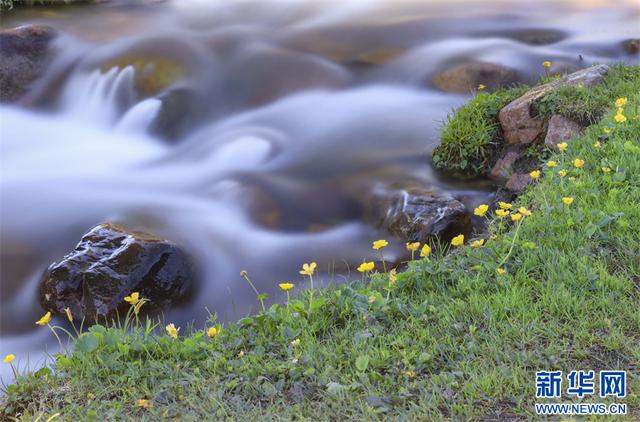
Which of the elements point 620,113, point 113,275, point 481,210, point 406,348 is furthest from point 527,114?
point 113,275

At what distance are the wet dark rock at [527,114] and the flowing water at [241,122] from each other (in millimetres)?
488

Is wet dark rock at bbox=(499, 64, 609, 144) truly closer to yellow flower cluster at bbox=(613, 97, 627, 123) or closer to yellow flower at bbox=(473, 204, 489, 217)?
yellow flower cluster at bbox=(613, 97, 627, 123)

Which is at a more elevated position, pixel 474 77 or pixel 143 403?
pixel 474 77

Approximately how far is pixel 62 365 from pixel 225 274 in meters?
1.68

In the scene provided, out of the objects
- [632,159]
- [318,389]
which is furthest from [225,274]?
[632,159]

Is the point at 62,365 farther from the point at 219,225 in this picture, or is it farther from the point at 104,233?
the point at 219,225

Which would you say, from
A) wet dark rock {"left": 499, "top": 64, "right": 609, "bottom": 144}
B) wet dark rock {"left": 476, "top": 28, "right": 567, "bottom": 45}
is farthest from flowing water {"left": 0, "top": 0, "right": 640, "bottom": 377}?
wet dark rock {"left": 499, "top": 64, "right": 609, "bottom": 144}

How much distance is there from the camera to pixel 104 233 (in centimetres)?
426

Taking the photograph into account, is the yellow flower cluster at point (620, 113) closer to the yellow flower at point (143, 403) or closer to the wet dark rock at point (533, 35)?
the wet dark rock at point (533, 35)

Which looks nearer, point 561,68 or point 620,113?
point 620,113

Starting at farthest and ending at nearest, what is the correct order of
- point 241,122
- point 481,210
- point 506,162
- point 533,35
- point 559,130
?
point 533,35, point 241,122, point 506,162, point 559,130, point 481,210

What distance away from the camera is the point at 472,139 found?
211 inches

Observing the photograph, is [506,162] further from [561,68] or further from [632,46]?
[632,46]

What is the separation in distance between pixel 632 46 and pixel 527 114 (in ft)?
8.70
